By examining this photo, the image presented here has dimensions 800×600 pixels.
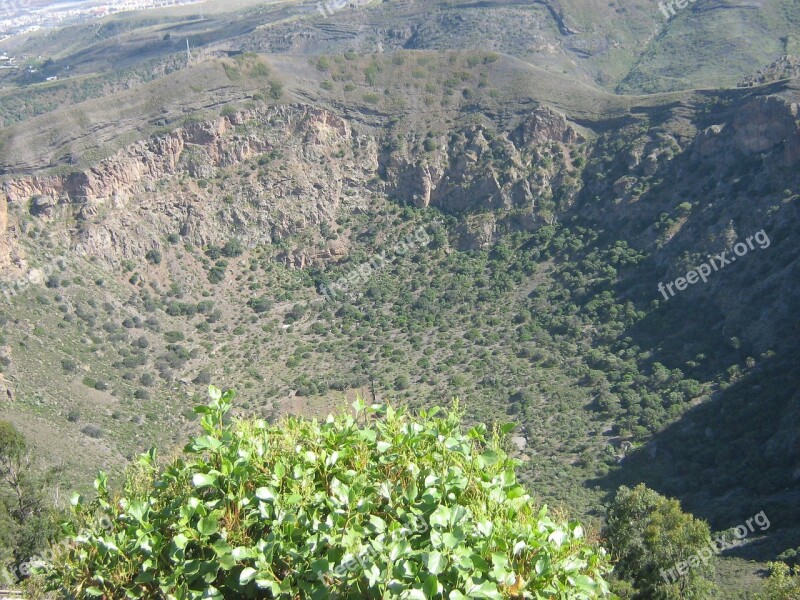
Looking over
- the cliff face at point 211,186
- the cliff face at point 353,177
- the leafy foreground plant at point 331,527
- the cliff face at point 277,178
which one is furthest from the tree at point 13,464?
the cliff face at point 277,178

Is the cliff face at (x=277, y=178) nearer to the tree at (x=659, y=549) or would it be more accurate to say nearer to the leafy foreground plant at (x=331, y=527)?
the tree at (x=659, y=549)

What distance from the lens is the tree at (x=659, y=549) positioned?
20.6m

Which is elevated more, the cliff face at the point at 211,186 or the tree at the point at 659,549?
the cliff face at the point at 211,186

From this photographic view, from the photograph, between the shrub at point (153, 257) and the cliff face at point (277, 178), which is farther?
the shrub at point (153, 257)

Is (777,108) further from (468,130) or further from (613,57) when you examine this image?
(613,57)

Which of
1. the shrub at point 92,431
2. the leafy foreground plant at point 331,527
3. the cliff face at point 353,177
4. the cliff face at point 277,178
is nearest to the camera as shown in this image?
the leafy foreground plant at point 331,527

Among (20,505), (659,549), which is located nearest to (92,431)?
(20,505)

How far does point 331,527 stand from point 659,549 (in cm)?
1717

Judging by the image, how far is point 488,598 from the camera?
20.2 feet

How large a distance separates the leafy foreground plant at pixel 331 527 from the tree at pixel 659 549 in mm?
14196

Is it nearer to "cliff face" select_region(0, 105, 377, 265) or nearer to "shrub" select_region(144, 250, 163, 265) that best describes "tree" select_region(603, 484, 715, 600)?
"cliff face" select_region(0, 105, 377, 265)

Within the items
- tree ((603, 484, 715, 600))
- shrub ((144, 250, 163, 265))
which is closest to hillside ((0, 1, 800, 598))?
shrub ((144, 250, 163, 265))

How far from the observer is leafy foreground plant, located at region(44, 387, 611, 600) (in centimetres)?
656

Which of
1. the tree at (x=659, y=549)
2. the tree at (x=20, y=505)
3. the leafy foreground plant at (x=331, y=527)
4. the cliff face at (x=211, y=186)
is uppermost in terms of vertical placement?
the leafy foreground plant at (x=331, y=527)
